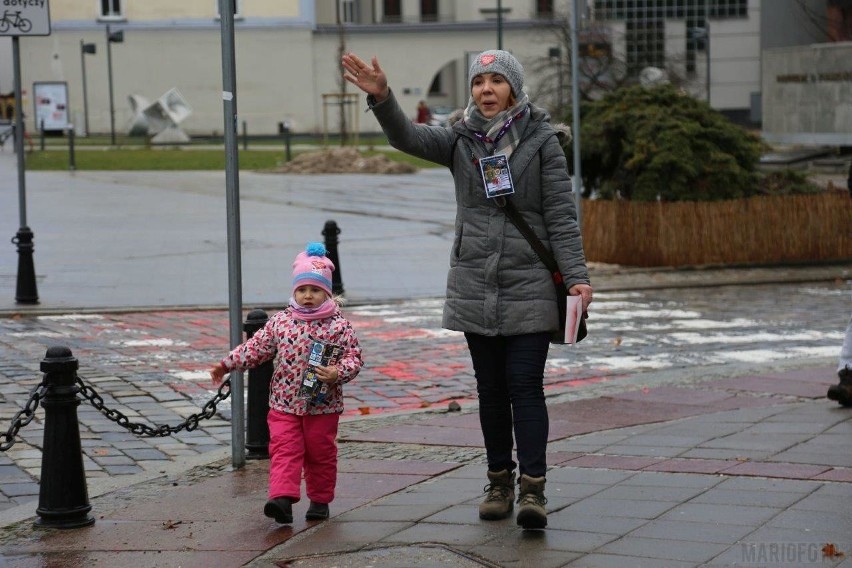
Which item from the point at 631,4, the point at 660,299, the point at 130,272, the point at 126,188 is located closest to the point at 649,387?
the point at 660,299

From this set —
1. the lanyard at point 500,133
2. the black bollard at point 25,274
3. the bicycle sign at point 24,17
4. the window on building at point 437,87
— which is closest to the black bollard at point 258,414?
the lanyard at point 500,133

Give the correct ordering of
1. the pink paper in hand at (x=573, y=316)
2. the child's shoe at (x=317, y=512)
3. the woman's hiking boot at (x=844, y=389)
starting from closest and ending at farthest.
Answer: the pink paper in hand at (x=573, y=316)
the child's shoe at (x=317, y=512)
the woman's hiking boot at (x=844, y=389)

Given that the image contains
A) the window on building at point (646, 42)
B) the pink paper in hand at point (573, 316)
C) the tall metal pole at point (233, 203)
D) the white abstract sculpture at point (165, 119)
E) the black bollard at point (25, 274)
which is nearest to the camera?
the pink paper in hand at point (573, 316)

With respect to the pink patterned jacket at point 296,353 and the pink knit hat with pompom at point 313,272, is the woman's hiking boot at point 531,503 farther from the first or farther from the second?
the pink knit hat with pompom at point 313,272

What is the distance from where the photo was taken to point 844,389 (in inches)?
318

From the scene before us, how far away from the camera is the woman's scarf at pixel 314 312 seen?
5766mm

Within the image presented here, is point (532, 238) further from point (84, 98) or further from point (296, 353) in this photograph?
point (84, 98)

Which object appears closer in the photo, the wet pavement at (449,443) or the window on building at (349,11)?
the wet pavement at (449,443)

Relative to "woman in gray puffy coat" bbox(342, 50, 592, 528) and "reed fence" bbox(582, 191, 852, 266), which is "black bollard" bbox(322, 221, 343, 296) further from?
"woman in gray puffy coat" bbox(342, 50, 592, 528)

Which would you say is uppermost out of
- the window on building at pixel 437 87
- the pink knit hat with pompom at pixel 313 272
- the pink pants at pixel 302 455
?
the window on building at pixel 437 87

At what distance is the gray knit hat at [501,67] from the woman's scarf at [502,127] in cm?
7

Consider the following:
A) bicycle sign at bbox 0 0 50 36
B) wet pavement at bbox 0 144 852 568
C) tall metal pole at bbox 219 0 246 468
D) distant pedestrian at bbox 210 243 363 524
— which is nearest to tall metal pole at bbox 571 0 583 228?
wet pavement at bbox 0 144 852 568

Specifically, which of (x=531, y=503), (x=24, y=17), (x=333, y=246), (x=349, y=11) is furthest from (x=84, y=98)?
(x=531, y=503)

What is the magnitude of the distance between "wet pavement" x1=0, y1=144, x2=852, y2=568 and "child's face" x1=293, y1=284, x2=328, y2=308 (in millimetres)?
936
